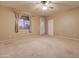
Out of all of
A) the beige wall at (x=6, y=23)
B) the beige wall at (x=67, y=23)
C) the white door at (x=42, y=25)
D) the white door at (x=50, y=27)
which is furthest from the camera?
the white door at (x=42, y=25)

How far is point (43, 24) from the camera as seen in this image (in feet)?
36.8

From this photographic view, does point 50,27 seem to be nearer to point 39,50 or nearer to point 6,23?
point 6,23

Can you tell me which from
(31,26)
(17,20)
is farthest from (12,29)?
(31,26)

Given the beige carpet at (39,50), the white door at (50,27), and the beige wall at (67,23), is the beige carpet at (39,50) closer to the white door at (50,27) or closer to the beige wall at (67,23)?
the beige wall at (67,23)

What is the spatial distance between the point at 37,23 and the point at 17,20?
3.07m

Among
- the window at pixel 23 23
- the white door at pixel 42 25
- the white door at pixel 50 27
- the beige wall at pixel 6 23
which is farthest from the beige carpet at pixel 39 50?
the white door at pixel 42 25

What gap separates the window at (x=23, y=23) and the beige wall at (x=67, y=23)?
2571mm

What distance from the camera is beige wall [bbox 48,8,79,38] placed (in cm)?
672

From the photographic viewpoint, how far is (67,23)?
7551 mm

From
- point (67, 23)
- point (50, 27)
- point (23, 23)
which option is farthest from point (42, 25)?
point (67, 23)

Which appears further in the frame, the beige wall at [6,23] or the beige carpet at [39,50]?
the beige wall at [6,23]

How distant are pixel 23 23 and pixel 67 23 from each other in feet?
11.3

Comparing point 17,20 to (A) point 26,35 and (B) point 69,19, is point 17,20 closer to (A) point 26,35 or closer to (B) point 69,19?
(A) point 26,35

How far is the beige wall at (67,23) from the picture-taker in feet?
22.1
